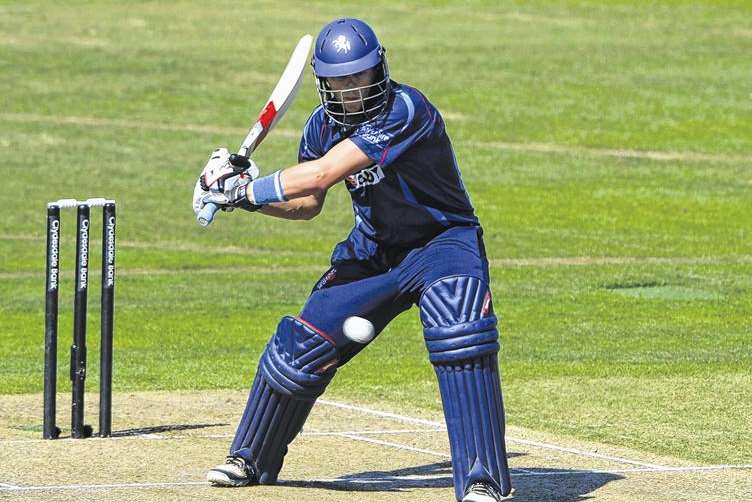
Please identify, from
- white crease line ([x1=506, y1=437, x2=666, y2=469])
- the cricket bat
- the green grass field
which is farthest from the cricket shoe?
the green grass field

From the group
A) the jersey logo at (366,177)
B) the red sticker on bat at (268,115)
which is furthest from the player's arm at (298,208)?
the red sticker on bat at (268,115)

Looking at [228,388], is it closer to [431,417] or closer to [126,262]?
[431,417]

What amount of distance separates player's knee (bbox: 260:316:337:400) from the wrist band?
2.66 feet

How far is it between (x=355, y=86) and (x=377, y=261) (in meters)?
0.94

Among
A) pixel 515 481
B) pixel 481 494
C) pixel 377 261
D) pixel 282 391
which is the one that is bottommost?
pixel 515 481

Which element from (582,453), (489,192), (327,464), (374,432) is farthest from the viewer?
(489,192)

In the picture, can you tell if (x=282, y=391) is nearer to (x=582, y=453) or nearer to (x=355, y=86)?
(x=355, y=86)

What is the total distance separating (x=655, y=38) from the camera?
41094 mm

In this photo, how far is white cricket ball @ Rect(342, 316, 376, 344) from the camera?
819 cm

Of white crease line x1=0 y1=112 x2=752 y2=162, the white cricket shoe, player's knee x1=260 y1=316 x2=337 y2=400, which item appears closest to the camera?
the white cricket shoe

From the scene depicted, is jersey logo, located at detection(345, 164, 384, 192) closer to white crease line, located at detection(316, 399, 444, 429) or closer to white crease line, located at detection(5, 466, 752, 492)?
white crease line, located at detection(5, 466, 752, 492)

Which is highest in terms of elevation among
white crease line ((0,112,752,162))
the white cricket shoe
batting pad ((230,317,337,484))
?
white crease line ((0,112,752,162))

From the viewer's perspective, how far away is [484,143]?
30.7m

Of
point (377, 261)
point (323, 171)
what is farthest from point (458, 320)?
point (323, 171)
